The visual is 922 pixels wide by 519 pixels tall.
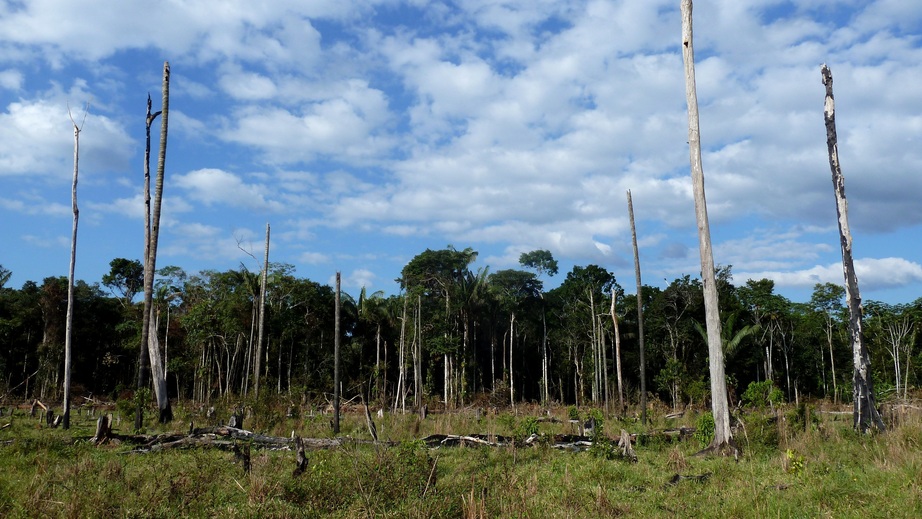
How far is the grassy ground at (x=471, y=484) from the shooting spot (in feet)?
22.8

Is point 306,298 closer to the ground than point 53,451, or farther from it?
farther from it

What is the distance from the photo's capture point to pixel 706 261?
523 inches

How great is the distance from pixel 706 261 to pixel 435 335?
95.4 ft

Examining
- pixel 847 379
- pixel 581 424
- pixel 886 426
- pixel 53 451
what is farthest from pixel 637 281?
A: pixel 847 379

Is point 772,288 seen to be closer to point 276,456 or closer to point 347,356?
point 347,356

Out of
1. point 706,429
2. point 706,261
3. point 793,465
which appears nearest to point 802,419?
point 706,429

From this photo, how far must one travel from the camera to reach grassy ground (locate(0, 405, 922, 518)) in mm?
6949

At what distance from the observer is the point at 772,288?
143 ft

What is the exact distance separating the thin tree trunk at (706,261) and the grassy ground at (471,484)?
550 mm

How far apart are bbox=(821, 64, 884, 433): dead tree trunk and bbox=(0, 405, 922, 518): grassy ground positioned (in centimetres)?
176

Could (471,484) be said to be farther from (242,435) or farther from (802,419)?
(802,419)

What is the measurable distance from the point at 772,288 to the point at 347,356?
29.2 metres

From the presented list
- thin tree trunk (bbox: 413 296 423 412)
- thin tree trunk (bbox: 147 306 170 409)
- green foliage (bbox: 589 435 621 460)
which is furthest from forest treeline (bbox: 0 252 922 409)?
green foliage (bbox: 589 435 621 460)

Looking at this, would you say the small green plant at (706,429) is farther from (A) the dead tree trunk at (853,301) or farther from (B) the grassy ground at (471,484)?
(A) the dead tree trunk at (853,301)
